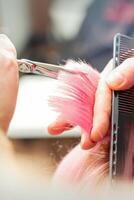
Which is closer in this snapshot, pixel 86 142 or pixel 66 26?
pixel 86 142

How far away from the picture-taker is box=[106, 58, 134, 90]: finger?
0.79 m

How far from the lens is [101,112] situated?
79 cm

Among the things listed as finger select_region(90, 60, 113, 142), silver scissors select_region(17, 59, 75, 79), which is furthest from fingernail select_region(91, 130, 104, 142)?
silver scissors select_region(17, 59, 75, 79)

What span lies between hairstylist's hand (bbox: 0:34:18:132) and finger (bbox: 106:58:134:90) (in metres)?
0.18

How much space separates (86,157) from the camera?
829 mm

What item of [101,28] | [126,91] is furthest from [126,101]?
[101,28]

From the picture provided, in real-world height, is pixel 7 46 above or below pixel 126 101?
above

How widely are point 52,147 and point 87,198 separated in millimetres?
150

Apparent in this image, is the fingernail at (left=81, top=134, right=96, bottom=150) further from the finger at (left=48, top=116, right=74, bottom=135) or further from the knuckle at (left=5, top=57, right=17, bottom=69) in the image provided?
the knuckle at (left=5, top=57, right=17, bottom=69)

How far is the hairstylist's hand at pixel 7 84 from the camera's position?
796mm

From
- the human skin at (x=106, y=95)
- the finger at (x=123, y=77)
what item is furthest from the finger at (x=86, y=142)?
the finger at (x=123, y=77)

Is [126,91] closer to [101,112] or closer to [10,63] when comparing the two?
[101,112]

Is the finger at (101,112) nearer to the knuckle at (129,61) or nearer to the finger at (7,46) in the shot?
the knuckle at (129,61)

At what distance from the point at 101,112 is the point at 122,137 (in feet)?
0.20
